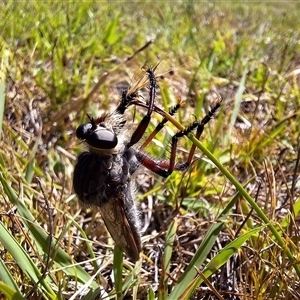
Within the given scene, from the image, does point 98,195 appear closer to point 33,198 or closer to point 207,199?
point 33,198

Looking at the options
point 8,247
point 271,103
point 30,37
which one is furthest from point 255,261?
point 30,37

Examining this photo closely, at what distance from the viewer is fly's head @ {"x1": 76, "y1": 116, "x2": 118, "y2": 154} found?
7.21 ft

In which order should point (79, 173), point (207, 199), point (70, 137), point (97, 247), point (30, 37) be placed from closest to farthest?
point (79, 173), point (97, 247), point (207, 199), point (70, 137), point (30, 37)

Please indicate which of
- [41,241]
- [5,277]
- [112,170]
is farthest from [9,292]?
[112,170]

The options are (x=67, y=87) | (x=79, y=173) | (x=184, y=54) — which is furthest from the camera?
(x=184, y=54)

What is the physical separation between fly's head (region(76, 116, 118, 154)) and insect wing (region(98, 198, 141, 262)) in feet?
0.93

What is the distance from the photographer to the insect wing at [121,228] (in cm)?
228

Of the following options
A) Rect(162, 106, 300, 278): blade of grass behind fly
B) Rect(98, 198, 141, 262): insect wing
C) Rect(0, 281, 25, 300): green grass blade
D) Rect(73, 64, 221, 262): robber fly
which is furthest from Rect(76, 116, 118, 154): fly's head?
Rect(0, 281, 25, 300): green grass blade

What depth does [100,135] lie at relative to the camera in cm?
220

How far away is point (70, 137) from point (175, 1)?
7.40m

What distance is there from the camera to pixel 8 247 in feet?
6.16

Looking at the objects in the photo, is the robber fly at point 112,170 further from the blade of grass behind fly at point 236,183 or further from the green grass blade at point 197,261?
the blade of grass behind fly at point 236,183

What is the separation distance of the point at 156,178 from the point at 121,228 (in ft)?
2.39

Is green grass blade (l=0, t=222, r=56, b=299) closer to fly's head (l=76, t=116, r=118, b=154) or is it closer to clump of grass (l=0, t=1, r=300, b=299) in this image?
clump of grass (l=0, t=1, r=300, b=299)
